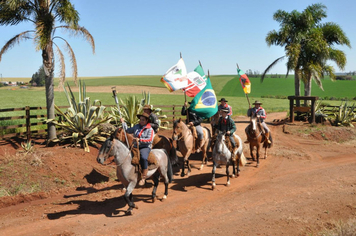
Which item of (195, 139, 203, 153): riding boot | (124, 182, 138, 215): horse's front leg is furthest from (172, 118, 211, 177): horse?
(124, 182, 138, 215): horse's front leg

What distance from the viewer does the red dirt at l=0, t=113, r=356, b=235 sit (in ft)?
24.0

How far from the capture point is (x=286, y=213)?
319 inches

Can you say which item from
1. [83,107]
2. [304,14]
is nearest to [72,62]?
[83,107]

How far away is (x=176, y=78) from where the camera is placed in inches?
514

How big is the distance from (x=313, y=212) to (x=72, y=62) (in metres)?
10.7

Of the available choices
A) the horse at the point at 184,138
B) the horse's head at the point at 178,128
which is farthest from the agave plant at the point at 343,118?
the horse's head at the point at 178,128

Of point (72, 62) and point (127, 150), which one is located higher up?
point (72, 62)

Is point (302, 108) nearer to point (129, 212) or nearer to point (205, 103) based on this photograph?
point (205, 103)

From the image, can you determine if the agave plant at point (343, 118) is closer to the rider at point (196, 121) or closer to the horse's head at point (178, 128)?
the rider at point (196, 121)

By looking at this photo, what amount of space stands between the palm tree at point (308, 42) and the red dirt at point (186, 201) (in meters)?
14.1

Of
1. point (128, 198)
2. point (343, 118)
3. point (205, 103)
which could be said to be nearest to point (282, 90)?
point (343, 118)

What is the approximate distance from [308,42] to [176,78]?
18.2 meters

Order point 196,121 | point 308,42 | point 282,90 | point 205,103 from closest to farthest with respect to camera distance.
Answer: point 205,103
point 196,121
point 308,42
point 282,90

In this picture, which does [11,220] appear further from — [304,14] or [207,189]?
[304,14]
